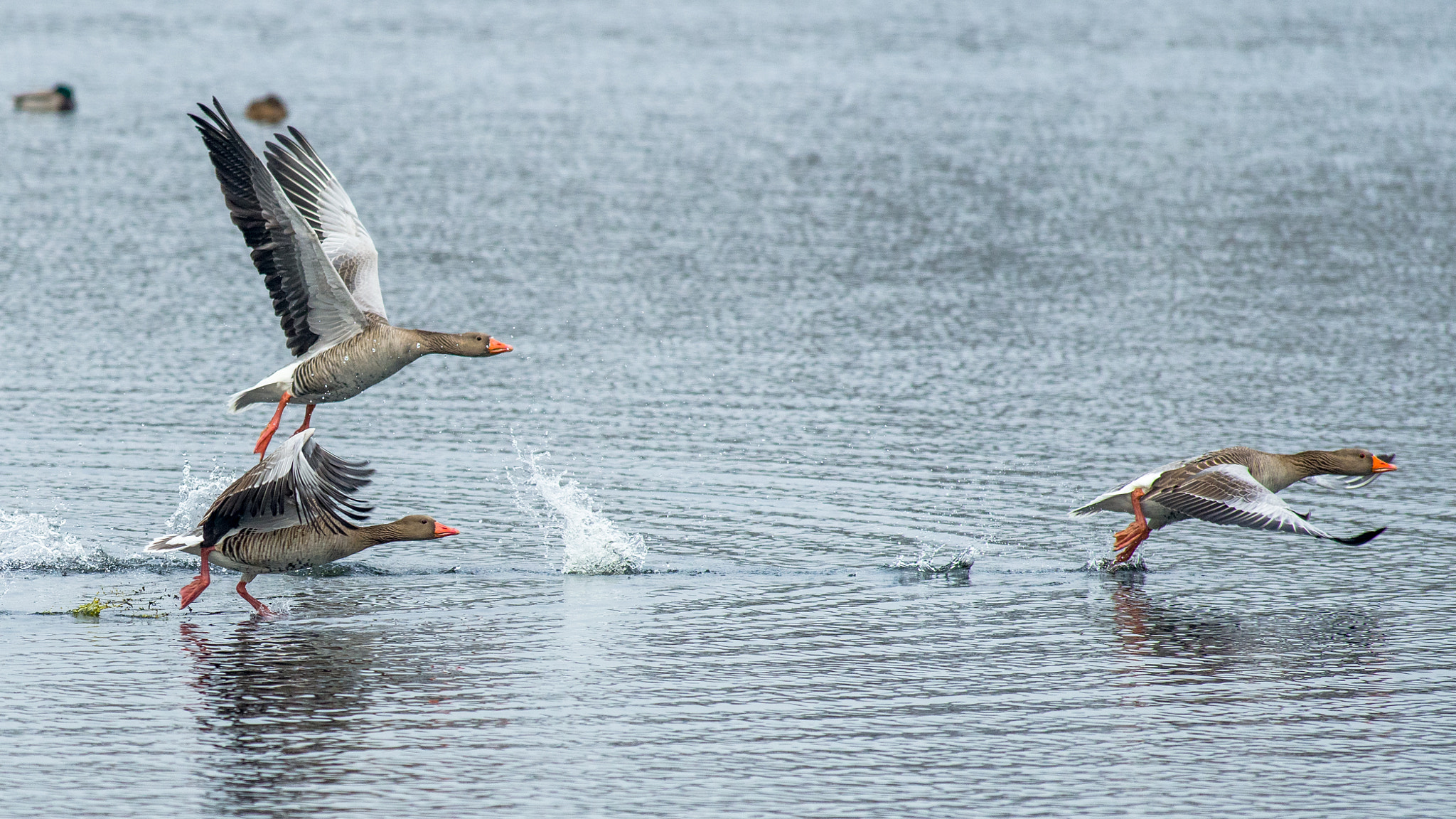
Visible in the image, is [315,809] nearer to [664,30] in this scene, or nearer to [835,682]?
[835,682]

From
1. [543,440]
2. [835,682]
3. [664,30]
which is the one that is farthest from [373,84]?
[835,682]

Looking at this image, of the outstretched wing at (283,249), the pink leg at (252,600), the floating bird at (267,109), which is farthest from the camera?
the floating bird at (267,109)

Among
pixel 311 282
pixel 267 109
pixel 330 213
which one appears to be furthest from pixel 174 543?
pixel 267 109

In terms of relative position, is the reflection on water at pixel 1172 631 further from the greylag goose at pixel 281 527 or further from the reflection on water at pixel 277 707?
the reflection on water at pixel 277 707

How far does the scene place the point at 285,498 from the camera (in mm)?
11555

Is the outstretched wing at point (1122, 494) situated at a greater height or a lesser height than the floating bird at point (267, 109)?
lesser

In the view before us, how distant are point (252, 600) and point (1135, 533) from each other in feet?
18.5

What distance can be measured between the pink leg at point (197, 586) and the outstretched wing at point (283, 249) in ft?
5.49

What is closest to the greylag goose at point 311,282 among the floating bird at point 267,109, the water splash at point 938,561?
the water splash at point 938,561

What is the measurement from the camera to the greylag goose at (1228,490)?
12312mm

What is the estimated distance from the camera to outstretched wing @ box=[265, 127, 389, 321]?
1355cm

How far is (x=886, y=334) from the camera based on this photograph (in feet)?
69.8

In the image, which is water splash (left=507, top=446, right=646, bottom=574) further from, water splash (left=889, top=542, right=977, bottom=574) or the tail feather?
the tail feather

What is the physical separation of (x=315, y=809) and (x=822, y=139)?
105ft
